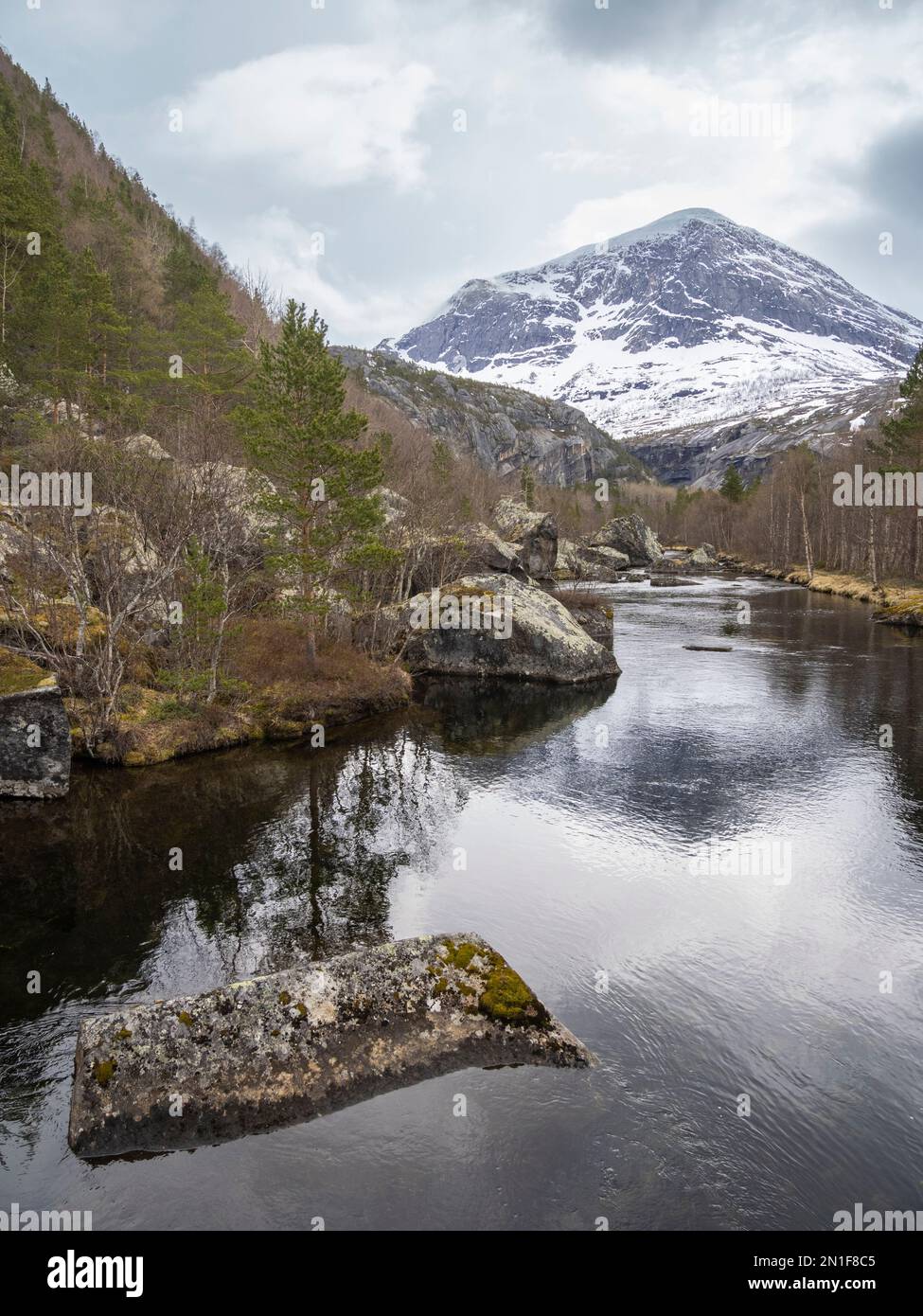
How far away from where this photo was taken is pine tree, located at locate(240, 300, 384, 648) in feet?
90.7

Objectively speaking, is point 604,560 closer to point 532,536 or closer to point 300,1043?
point 532,536

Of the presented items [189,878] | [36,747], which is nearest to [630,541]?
[36,747]

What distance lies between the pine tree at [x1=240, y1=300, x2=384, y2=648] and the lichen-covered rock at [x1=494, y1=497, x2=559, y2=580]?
35.9 m

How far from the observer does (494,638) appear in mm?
36688

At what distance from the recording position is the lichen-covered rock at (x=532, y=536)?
65062 mm

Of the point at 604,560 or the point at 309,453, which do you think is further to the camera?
the point at 604,560

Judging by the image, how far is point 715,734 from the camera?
86.3ft

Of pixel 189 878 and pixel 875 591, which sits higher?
pixel 875 591

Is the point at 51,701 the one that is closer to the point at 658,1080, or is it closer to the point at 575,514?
the point at 658,1080

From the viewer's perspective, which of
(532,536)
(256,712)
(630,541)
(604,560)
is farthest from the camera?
(630,541)

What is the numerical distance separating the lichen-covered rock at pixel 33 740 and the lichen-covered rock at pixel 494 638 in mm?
17950

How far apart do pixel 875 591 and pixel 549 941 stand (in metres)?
62.3

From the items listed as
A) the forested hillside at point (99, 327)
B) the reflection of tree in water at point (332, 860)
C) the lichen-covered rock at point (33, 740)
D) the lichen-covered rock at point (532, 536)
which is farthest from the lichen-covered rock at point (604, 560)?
the lichen-covered rock at point (33, 740)

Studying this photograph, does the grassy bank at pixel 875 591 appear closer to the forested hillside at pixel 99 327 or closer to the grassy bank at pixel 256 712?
the grassy bank at pixel 256 712
